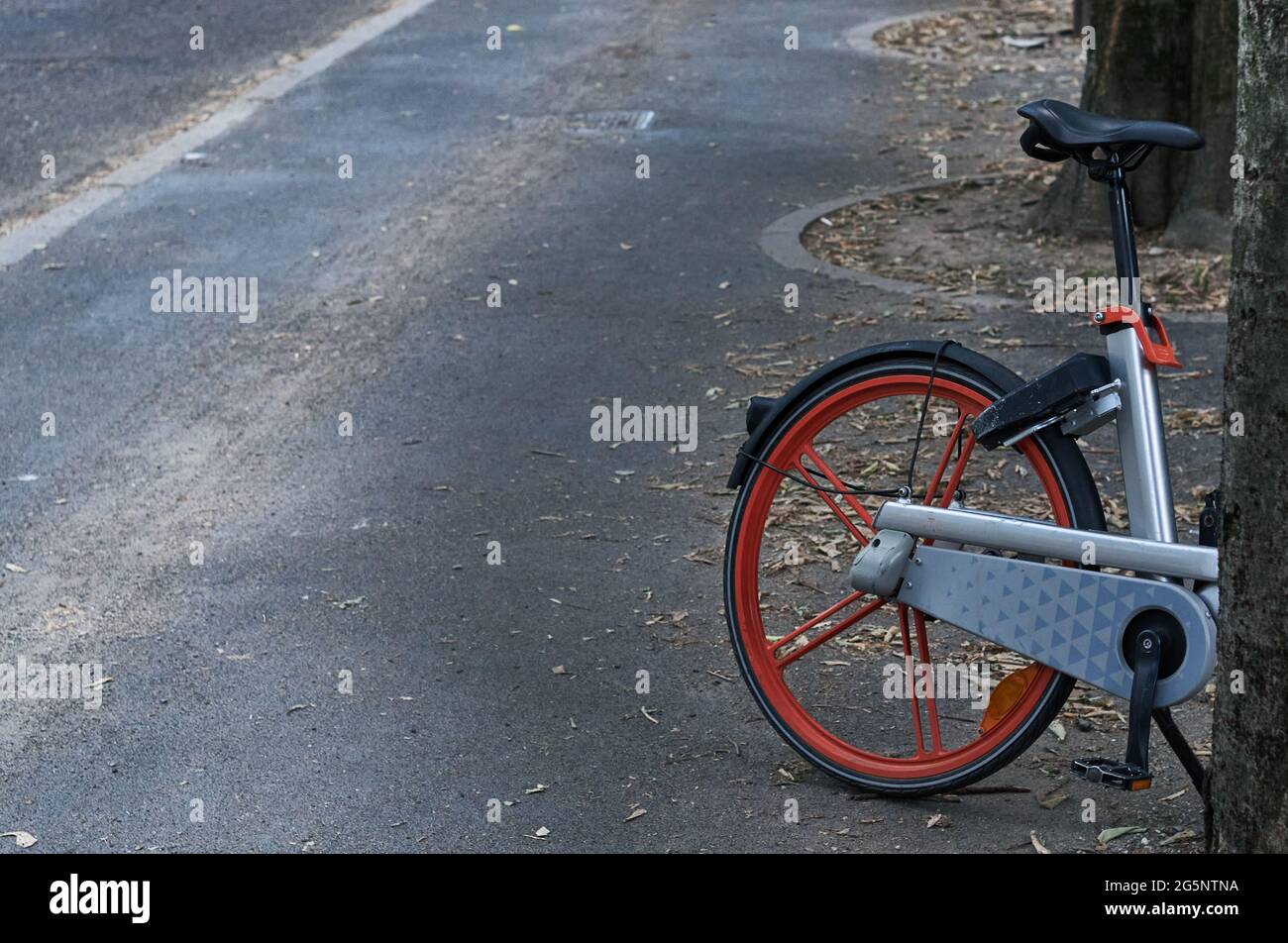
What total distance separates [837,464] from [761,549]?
0.71m

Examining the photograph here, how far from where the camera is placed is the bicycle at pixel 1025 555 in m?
3.57

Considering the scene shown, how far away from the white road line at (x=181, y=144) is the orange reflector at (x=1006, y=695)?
6485 millimetres

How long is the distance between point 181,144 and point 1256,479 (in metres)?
9.38

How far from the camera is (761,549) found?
5406 mm

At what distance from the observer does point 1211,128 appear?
8.10 m

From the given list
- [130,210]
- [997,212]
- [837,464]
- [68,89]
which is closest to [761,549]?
[837,464]

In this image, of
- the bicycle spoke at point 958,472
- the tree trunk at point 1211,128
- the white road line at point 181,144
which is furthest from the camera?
the white road line at point 181,144

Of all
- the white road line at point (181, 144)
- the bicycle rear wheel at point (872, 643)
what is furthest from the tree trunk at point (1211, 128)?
the white road line at point (181, 144)

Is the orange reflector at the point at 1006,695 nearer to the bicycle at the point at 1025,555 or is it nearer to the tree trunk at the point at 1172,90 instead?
the bicycle at the point at 1025,555

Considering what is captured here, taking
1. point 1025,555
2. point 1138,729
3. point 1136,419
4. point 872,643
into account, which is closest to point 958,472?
point 1025,555

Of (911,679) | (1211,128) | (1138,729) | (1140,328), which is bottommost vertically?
(911,679)

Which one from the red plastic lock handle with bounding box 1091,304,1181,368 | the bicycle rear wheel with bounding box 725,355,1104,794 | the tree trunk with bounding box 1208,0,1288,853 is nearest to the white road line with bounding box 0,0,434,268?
the bicycle rear wheel with bounding box 725,355,1104,794

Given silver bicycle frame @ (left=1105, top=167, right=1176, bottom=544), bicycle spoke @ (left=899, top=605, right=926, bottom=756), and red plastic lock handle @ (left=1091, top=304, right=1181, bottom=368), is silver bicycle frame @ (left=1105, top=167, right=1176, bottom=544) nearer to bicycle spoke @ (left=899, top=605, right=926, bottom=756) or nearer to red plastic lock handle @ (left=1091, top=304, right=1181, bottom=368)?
red plastic lock handle @ (left=1091, top=304, right=1181, bottom=368)

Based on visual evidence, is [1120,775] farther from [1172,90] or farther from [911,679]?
[1172,90]
